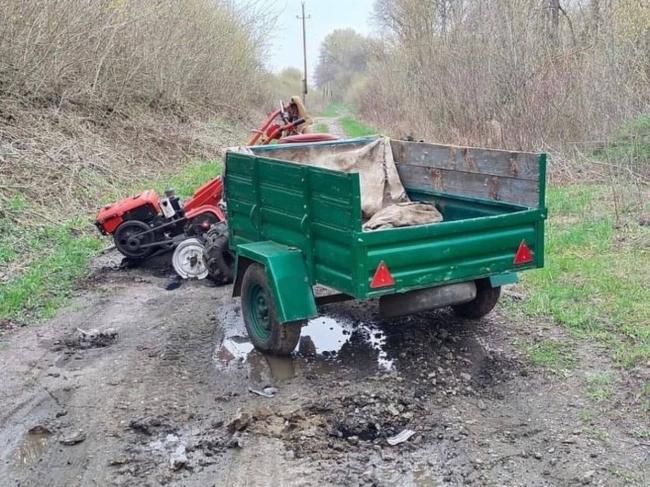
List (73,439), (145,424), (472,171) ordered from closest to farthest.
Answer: (73,439), (145,424), (472,171)

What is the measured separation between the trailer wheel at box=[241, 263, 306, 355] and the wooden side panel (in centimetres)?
185

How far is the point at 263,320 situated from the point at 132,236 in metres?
2.83

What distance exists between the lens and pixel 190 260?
7996 mm

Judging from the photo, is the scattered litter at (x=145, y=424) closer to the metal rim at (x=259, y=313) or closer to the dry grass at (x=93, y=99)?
the metal rim at (x=259, y=313)

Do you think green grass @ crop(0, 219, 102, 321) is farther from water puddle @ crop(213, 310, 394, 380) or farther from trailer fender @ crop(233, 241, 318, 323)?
trailer fender @ crop(233, 241, 318, 323)

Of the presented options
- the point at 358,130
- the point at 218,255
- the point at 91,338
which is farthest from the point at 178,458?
the point at 358,130

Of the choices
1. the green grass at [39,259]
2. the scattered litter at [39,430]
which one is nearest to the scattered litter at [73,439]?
the scattered litter at [39,430]

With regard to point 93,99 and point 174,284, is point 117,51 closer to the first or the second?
point 93,99

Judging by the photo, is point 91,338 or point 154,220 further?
point 154,220

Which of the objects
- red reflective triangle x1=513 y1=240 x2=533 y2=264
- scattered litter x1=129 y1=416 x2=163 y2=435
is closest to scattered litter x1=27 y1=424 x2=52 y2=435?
scattered litter x1=129 y1=416 x2=163 y2=435

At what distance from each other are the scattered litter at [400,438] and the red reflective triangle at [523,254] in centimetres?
167

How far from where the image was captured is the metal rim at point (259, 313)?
572 cm

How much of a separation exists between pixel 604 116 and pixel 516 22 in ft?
9.23

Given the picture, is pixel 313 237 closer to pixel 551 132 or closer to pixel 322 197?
pixel 322 197
